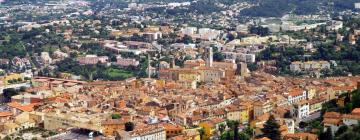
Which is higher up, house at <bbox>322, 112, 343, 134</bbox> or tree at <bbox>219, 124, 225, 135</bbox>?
house at <bbox>322, 112, 343, 134</bbox>

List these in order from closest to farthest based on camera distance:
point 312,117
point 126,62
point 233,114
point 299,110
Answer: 1. point 312,117
2. point 299,110
3. point 233,114
4. point 126,62

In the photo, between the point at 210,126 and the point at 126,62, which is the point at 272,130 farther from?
the point at 126,62

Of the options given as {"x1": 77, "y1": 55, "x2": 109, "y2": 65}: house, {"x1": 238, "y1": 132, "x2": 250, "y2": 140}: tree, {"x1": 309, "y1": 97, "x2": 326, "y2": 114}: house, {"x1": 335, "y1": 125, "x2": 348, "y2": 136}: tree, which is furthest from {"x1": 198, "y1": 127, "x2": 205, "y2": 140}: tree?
{"x1": 77, "y1": 55, "x2": 109, "y2": 65}: house

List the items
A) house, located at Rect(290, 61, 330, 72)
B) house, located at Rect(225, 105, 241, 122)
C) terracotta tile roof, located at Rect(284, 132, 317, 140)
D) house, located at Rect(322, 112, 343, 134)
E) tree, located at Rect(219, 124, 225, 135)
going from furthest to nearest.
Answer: house, located at Rect(290, 61, 330, 72) < house, located at Rect(225, 105, 241, 122) < tree, located at Rect(219, 124, 225, 135) < house, located at Rect(322, 112, 343, 134) < terracotta tile roof, located at Rect(284, 132, 317, 140)

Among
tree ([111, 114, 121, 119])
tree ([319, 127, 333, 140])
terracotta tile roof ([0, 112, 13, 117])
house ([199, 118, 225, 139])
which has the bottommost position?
terracotta tile roof ([0, 112, 13, 117])

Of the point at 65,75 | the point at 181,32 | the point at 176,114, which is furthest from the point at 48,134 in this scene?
the point at 181,32

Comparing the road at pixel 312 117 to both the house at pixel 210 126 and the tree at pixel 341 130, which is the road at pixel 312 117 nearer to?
the house at pixel 210 126

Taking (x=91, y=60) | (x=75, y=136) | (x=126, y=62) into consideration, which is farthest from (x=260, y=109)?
(x=91, y=60)

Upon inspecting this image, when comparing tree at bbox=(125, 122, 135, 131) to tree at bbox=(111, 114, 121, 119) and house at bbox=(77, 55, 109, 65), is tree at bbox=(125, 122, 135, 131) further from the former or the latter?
house at bbox=(77, 55, 109, 65)
